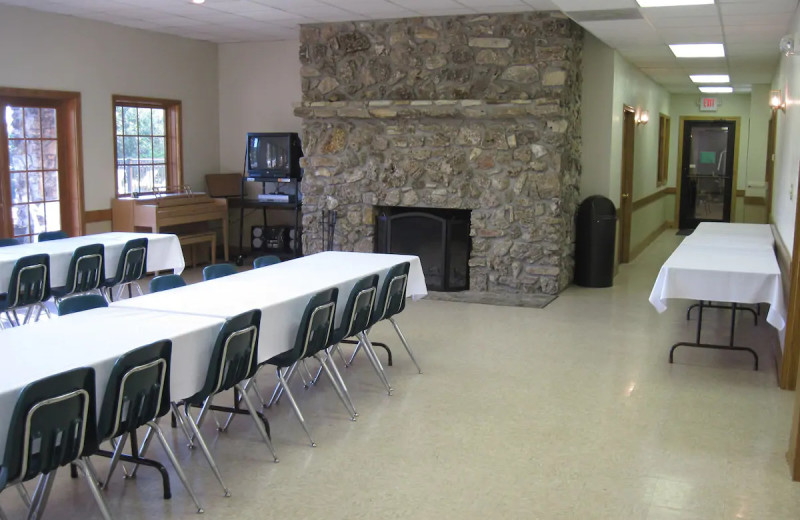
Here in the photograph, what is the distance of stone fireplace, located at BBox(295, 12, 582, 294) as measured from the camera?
8398mm

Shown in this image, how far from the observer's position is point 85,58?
8.88 metres

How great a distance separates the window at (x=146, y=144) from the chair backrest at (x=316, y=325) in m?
5.76

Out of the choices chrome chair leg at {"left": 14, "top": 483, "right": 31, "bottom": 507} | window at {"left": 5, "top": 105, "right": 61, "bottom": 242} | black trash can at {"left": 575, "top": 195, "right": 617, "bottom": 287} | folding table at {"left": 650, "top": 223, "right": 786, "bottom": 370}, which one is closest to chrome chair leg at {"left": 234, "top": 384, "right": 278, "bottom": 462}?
chrome chair leg at {"left": 14, "top": 483, "right": 31, "bottom": 507}

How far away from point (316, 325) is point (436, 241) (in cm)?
459

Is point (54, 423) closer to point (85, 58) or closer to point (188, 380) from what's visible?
point (188, 380)

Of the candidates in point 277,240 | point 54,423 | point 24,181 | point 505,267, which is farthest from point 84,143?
point 54,423

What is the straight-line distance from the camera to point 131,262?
270 inches

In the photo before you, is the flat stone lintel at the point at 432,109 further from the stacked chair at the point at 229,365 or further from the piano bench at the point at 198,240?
the stacked chair at the point at 229,365

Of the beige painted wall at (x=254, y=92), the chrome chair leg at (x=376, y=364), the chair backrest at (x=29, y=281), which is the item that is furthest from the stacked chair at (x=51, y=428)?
the beige painted wall at (x=254, y=92)

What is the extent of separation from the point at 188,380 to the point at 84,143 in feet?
20.1

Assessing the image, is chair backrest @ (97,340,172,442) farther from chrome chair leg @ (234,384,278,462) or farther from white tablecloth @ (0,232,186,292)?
white tablecloth @ (0,232,186,292)

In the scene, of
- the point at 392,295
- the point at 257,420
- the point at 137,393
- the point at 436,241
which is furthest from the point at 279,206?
the point at 137,393

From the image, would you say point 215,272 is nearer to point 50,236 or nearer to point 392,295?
point 392,295

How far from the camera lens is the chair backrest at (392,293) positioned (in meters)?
5.41
